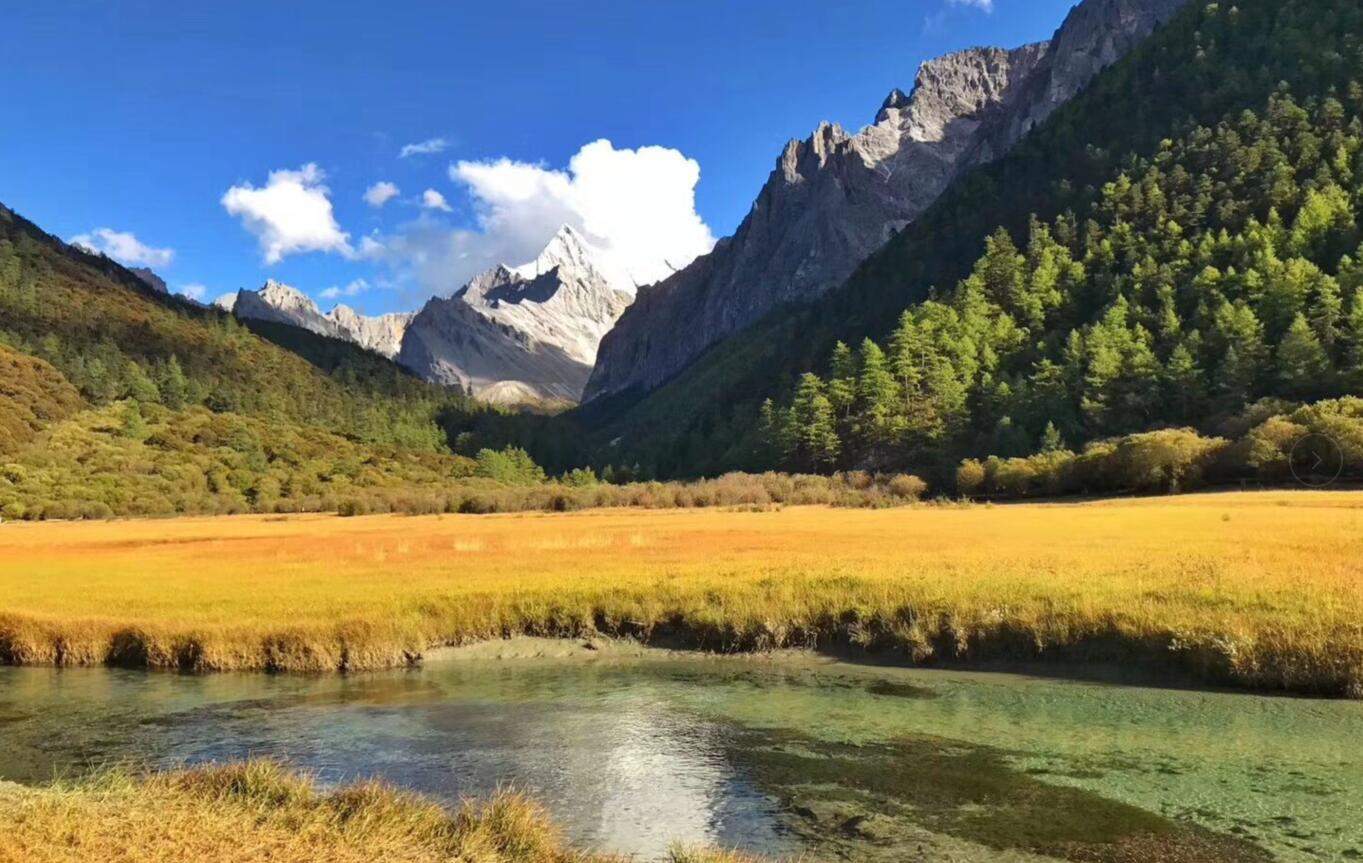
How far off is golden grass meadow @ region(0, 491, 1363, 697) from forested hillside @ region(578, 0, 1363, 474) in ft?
241

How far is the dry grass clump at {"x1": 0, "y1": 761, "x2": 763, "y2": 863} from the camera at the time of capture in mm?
9773

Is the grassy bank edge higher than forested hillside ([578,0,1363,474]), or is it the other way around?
forested hillside ([578,0,1363,474])

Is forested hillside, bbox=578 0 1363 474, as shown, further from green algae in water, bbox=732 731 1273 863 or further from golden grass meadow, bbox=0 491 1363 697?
green algae in water, bbox=732 731 1273 863

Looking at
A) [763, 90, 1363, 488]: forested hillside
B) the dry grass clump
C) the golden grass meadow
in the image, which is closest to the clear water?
the golden grass meadow

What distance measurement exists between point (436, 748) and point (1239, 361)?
123 metres

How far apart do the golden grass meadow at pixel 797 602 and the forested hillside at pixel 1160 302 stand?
73440 millimetres

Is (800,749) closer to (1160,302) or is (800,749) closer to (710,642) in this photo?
(710,642)

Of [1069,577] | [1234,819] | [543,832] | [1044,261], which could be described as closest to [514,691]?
[543,832]

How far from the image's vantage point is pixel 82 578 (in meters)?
44.8

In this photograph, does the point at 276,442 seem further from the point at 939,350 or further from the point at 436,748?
the point at 436,748

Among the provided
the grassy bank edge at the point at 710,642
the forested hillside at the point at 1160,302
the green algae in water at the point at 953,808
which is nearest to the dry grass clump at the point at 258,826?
the green algae in water at the point at 953,808

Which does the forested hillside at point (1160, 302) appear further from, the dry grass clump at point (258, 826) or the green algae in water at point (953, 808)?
the dry grass clump at point (258, 826)

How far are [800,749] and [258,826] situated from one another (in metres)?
11.5

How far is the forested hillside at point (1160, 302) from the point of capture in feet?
382
